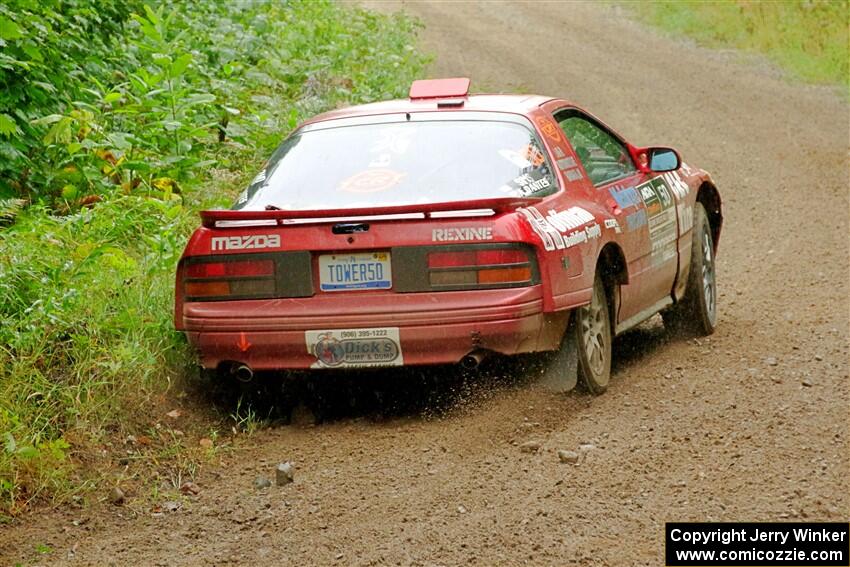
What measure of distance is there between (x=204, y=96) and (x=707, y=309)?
3887mm

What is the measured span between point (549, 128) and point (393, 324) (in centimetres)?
156

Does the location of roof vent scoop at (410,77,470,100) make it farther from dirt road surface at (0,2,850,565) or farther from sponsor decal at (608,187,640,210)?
dirt road surface at (0,2,850,565)

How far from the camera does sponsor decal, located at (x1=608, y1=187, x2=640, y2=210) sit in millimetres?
7195

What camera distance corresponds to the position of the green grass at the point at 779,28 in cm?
2275

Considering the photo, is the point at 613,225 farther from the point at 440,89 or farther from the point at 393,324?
the point at 393,324

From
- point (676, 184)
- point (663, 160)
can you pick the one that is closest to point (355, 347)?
point (663, 160)

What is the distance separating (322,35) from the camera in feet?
57.7

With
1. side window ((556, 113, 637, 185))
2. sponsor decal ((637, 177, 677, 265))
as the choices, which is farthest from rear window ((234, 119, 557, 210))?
sponsor decal ((637, 177, 677, 265))

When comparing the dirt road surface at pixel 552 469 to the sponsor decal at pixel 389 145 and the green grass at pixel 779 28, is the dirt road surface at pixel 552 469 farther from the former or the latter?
the green grass at pixel 779 28

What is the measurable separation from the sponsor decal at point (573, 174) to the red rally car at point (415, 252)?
0.02 metres

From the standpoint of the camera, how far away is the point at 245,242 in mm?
6137

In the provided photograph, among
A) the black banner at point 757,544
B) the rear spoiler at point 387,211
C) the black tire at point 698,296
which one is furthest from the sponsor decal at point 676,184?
the black banner at point 757,544

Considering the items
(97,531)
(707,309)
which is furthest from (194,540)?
(707,309)

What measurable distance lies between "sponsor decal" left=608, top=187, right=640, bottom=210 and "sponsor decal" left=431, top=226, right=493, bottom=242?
1447 mm
